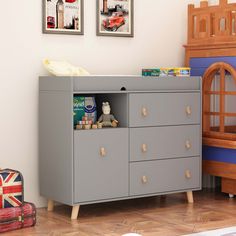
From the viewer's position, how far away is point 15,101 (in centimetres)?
428

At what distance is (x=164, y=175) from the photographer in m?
4.46

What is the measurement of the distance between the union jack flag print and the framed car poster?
1354mm

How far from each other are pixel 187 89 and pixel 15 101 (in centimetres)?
127

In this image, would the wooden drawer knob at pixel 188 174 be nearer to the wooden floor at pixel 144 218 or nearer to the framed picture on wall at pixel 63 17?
the wooden floor at pixel 144 218

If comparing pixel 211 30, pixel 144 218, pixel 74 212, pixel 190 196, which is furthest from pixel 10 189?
pixel 211 30

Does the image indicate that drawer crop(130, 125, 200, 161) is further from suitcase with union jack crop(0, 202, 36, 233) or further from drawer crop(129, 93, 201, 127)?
suitcase with union jack crop(0, 202, 36, 233)

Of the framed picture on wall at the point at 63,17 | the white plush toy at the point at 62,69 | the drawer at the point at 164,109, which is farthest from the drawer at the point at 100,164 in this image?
the framed picture on wall at the point at 63,17

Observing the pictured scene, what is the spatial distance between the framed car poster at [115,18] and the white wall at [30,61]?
54 mm

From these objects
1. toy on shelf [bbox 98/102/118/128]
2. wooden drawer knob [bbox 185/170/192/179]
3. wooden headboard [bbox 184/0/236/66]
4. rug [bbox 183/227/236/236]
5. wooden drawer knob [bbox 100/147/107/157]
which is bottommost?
rug [bbox 183/227/236/236]

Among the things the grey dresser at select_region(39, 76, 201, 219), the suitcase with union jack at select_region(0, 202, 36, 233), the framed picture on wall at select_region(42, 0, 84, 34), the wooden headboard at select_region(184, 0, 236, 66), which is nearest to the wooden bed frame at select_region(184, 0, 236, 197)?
the wooden headboard at select_region(184, 0, 236, 66)

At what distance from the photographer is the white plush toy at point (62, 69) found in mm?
4230

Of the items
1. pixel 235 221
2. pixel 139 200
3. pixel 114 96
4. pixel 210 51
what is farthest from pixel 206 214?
pixel 210 51

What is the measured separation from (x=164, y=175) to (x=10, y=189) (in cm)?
118

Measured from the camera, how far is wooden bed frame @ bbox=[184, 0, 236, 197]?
4.69 meters
